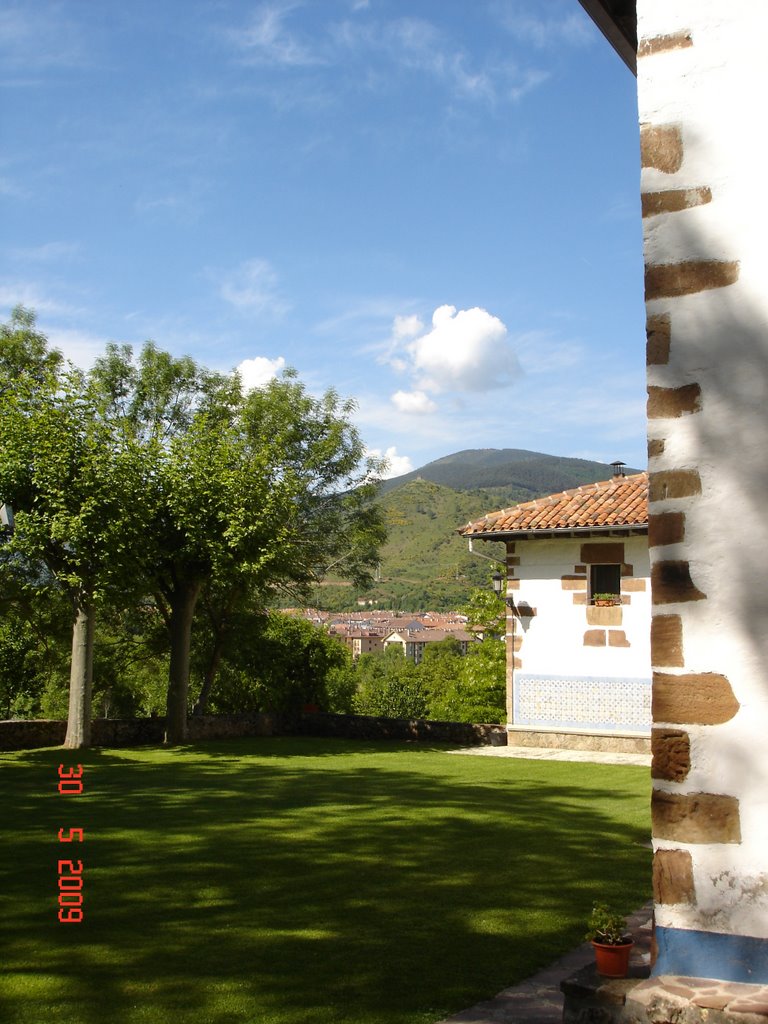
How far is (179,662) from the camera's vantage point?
55.0 ft

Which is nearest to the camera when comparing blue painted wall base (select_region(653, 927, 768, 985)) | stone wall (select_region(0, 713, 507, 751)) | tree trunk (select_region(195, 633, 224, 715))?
blue painted wall base (select_region(653, 927, 768, 985))

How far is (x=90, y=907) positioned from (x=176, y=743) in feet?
38.0

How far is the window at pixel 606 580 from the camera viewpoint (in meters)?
15.9

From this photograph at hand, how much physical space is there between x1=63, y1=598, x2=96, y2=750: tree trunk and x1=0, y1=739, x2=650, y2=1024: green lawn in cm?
366

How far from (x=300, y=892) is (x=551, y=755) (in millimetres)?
10247

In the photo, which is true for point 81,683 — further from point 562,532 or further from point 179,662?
point 562,532

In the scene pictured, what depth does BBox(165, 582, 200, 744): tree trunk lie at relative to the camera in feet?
54.2

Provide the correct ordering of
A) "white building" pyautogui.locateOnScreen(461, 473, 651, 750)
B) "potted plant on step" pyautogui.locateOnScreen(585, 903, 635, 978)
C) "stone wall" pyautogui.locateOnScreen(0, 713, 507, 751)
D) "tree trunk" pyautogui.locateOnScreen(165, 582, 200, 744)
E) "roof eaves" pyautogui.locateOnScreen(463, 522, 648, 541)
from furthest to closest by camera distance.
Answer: "tree trunk" pyautogui.locateOnScreen(165, 582, 200, 744)
"white building" pyautogui.locateOnScreen(461, 473, 651, 750)
"roof eaves" pyautogui.locateOnScreen(463, 522, 648, 541)
"stone wall" pyautogui.locateOnScreen(0, 713, 507, 751)
"potted plant on step" pyautogui.locateOnScreen(585, 903, 635, 978)

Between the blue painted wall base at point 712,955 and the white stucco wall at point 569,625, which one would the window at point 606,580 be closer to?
the white stucco wall at point 569,625

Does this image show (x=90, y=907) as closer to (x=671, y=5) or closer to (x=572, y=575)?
(x=671, y=5)

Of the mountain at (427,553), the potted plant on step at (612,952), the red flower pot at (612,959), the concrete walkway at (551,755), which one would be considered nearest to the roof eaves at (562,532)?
the concrete walkway at (551,755)

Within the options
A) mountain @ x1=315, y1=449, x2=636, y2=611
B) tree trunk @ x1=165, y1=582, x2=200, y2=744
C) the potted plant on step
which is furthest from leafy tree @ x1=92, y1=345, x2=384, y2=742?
mountain @ x1=315, y1=449, x2=636, y2=611

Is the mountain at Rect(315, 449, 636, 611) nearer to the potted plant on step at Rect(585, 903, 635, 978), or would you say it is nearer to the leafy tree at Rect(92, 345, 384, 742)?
the leafy tree at Rect(92, 345, 384, 742)

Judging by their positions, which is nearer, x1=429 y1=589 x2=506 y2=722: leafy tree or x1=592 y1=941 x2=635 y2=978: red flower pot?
x1=592 y1=941 x2=635 y2=978: red flower pot
